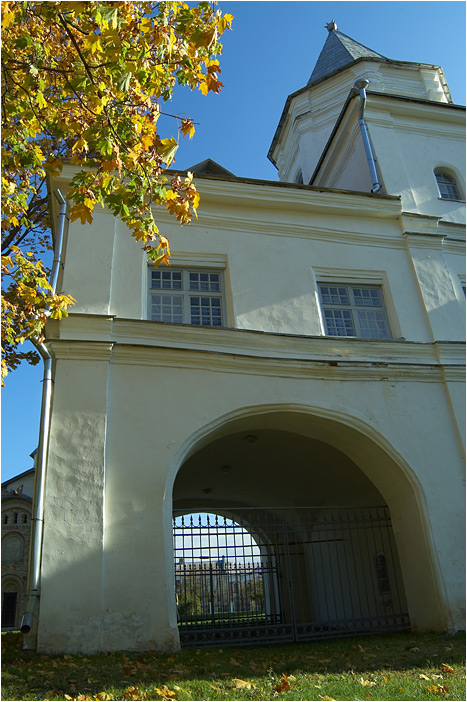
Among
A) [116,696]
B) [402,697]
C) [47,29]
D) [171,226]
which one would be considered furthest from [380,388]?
[47,29]

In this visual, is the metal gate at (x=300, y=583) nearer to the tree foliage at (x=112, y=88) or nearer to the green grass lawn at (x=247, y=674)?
the green grass lawn at (x=247, y=674)

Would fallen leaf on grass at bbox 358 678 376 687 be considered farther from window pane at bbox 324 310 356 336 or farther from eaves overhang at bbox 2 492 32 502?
eaves overhang at bbox 2 492 32 502

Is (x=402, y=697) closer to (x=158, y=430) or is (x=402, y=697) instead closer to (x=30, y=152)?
(x=158, y=430)

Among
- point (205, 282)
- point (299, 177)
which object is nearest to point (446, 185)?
point (205, 282)

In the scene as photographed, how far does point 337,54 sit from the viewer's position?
20641mm

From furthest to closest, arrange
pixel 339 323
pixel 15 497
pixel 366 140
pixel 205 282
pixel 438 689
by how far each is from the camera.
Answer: pixel 15 497 < pixel 366 140 < pixel 339 323 < pixel 205 282 < pixel 438 689

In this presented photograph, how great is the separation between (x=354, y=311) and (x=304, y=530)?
15.3ft

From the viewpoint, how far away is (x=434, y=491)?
9.71 meters

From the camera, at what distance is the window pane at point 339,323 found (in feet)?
36.3

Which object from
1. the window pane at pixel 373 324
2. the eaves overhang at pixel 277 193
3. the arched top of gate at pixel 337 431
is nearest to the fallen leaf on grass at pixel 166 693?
the arched top of gate at pixel 337 431

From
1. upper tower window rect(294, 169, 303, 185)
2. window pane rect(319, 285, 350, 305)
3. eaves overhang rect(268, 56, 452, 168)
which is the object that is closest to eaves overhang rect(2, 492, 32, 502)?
upper tower window rect(294, 169, 303, 185)

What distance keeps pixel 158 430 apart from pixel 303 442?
15.2 feet

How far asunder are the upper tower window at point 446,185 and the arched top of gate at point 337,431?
21.4 feet

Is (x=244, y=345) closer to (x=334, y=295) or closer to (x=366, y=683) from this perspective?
(x=334, y=295)
